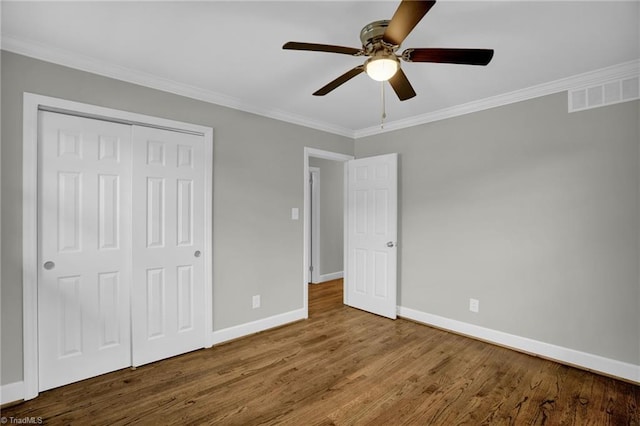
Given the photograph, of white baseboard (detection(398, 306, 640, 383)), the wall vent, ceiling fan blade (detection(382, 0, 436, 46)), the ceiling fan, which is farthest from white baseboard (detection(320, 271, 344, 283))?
ceiling fan blade (detection(382, 0, 436, 46))

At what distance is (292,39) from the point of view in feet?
6.93

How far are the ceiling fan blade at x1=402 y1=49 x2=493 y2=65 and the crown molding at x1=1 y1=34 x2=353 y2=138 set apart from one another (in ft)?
6.48

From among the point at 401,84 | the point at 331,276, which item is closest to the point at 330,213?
the point at 331,276

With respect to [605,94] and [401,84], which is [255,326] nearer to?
[401,84]

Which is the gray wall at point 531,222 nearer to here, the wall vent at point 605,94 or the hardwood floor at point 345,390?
the wall vent at point 605,94

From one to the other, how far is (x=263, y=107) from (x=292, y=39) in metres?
1.35

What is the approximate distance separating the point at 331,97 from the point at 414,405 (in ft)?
8.88

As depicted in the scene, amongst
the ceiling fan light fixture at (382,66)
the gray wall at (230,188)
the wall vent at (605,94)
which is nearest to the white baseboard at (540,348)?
the gray wall at (230,188)

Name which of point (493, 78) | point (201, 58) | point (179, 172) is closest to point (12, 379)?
point (179, 172)

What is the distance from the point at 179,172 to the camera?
285 cm

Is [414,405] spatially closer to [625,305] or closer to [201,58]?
[625,305]

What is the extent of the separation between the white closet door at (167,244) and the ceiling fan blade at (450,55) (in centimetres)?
208

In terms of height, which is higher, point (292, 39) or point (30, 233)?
point (292, 39)

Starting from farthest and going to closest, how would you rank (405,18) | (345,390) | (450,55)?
(345,390) → (450,55) → (405,18)
